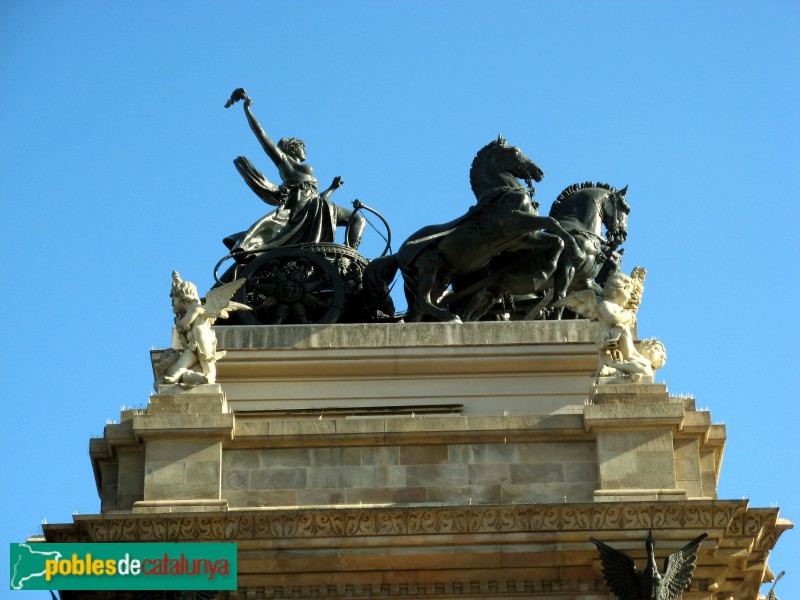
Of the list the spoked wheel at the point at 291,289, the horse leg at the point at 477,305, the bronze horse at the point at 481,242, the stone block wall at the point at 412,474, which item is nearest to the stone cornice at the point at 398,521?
the stone block wall at the point at 412,474

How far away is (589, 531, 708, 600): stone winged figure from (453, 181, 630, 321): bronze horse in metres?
6.68

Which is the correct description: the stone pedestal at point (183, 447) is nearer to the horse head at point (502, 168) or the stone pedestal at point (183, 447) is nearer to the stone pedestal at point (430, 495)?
the stone pedestal at point (430, 495)

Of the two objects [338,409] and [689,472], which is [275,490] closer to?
[338,409]

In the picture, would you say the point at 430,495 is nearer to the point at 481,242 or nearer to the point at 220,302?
the point at 220,302

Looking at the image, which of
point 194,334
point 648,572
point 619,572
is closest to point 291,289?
point 194,334

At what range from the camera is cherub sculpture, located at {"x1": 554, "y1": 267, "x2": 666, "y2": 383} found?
32.2 metres

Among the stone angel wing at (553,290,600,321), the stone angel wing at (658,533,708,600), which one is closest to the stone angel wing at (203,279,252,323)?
the stone angel wing at (553,290,600,321)

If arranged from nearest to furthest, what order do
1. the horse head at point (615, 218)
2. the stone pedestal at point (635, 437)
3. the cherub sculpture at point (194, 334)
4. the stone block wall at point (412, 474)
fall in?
the stone pedestal at point (635, 437) < the stone block wall at point (412, 474) < the cherub sculpture at point (194, 334) < the horse head at point (615, 218)

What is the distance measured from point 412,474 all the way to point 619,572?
323 centimetres

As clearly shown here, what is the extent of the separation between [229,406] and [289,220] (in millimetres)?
4986

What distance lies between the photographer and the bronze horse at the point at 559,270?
36250 millimetres

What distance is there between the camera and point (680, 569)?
98.0 feet

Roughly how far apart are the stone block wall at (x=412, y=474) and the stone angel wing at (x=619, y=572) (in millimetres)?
1421

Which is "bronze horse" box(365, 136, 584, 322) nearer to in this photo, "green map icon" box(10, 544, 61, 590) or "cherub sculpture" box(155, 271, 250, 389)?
"cherub sculpture" box(155, 271, 250, 389)
